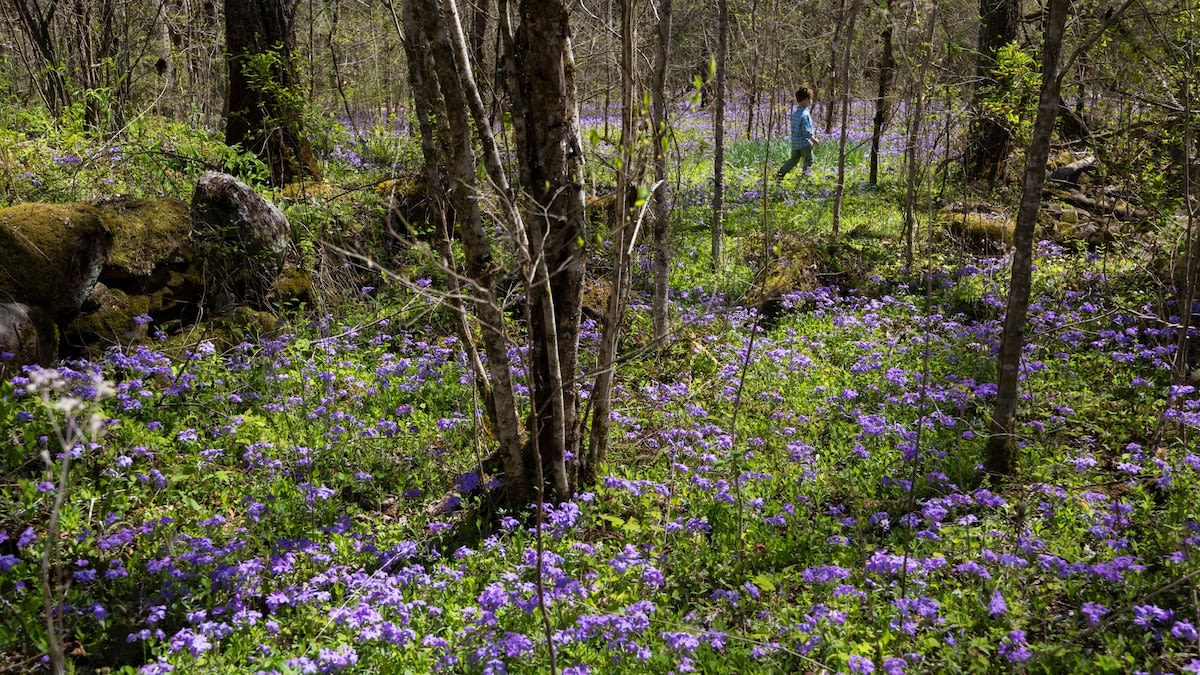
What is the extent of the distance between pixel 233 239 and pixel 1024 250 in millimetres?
5404

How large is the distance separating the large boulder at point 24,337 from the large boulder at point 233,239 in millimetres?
1204

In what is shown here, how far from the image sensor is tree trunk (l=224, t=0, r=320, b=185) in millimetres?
7359

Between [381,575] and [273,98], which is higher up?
[273,98]

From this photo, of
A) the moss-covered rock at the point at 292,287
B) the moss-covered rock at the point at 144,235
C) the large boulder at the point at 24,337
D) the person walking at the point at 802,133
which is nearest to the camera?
the large boulder at the point at 24,337

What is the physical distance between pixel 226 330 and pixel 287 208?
1.46 metres

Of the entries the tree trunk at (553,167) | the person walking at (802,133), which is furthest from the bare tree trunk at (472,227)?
the person walking at (802,133)

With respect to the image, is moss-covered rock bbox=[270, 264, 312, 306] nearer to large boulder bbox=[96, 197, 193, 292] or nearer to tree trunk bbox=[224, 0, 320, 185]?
large boulder bbox=[96, 197, 193, 292]

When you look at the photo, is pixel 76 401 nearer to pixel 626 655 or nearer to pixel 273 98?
pixel 626 655

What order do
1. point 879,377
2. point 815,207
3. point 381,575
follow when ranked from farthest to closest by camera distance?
point 815,207 → point 879,377 → point 381,575

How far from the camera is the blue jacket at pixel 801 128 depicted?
11.5 m

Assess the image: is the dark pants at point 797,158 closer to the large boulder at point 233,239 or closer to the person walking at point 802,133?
the person walking at point 802,133

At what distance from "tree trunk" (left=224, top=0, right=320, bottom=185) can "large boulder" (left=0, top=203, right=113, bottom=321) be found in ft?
8.03

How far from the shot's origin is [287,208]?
6676mm

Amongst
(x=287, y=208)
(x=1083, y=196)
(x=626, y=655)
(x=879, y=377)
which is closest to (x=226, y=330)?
(x=287, y=208)
